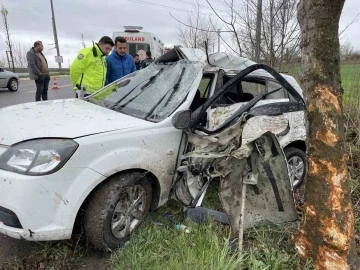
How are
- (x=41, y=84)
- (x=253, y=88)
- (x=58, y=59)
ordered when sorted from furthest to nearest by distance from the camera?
(x=58, y=59) → (x=41, y=84) → (x=253, y=88)

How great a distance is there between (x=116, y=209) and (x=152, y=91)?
118 centimetres

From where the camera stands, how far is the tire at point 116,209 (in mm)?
2230

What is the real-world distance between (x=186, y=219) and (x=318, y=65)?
1641 mm

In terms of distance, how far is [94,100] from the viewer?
10.4 ft

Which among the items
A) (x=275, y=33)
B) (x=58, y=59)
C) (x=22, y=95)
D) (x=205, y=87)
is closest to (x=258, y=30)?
(x=275, y=33)

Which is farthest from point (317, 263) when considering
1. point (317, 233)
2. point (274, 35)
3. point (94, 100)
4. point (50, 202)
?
point (274, 35)

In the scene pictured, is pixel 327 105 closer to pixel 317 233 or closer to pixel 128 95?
pixel 317 233

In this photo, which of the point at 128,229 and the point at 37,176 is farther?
the point at 128,229

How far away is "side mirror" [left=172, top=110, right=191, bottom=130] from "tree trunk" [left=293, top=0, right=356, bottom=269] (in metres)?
0.89

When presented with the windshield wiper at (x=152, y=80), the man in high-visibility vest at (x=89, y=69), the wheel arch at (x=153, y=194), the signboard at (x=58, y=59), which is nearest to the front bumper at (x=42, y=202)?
the wheel arch at (x=153, y=194)

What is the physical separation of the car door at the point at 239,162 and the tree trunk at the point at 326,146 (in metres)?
0.26

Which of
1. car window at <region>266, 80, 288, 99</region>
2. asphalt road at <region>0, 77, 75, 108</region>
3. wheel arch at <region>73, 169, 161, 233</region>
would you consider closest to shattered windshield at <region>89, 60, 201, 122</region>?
wheel arch at <region>73, 169, 161, 233</region>

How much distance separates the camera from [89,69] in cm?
479

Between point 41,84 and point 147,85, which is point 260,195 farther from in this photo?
point 41,84
